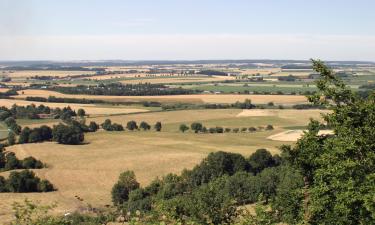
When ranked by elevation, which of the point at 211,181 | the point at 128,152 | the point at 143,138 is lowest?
the point at 128,152

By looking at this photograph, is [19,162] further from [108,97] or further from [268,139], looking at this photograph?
[108,97]

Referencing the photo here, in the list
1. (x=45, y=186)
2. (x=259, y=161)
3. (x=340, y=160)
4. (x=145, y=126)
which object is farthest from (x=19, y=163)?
(x=340, y=160)

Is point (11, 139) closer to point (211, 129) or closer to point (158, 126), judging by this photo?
point (158, 126)

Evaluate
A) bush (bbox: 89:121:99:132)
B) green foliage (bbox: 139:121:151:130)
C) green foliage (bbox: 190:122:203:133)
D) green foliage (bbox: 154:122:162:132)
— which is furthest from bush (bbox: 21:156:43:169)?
green foliage (bbox: 190:122:203:133)

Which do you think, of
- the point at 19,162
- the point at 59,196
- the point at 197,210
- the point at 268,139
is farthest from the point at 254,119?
the point at 197,210

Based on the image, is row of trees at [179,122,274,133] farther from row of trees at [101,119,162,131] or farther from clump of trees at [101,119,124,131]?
clump of trees at [101,119,124,131]

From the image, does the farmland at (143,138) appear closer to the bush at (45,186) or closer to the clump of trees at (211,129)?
the clump of trees at (211,129)
